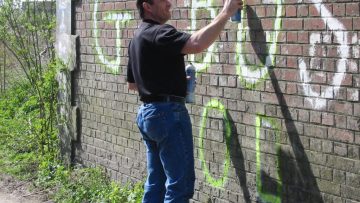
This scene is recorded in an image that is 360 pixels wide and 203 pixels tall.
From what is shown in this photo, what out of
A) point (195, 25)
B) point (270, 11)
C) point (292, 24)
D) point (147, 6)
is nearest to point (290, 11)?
point (292, 24)

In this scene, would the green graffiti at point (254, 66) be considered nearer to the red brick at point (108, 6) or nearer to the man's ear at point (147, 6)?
the man's ear at point (147, 6)

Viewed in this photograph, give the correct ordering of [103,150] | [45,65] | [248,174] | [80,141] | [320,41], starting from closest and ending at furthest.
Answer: [320,41]
[248,174]
[103,150]
[80,141]
[45,65]

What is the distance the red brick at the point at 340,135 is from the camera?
12.2 ft

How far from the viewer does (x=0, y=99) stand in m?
11.4

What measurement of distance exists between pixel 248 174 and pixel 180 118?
90 cm

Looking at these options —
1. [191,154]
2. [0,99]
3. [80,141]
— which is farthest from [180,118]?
[0,99]

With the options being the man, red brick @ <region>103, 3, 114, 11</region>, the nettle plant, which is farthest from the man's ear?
the nettle plant

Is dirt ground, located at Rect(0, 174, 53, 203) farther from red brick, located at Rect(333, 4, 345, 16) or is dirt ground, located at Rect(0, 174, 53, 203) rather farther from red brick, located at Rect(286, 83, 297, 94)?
red brick, located at Rect(333, 4, 345, 16)

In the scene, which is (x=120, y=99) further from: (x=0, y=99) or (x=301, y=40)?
(x=0, y=99)

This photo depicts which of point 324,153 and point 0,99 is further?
point 0,99

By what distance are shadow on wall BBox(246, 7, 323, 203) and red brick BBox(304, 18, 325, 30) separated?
437mm

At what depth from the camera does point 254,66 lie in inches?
173

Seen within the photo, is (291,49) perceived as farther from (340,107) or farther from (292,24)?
(340,107)

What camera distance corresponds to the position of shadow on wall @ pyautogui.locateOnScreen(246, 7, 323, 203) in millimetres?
4035
